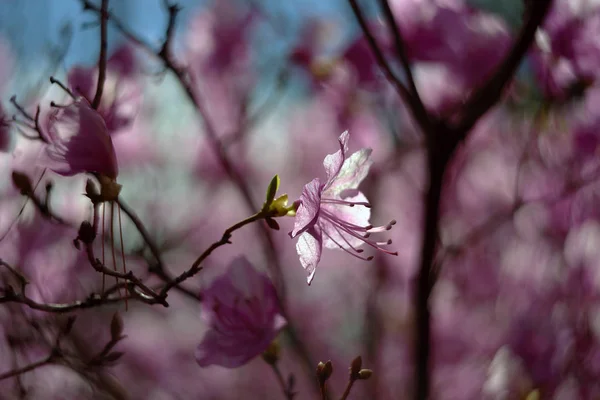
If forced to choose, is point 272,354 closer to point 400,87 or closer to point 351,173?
point 351,173

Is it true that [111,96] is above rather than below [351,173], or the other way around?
above

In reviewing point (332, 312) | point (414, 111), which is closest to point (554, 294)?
point (414, 111)

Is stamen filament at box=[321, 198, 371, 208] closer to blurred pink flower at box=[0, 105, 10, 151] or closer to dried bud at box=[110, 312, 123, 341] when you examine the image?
dried bud at box=[110, 312, 123, 341]

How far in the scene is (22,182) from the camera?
95 cm

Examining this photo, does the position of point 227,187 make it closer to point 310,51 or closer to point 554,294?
point 310,51

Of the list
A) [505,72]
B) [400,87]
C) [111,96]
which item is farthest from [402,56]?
[111,96]

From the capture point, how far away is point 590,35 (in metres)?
1.36

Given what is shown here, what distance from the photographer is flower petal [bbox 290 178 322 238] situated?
32.0 inches

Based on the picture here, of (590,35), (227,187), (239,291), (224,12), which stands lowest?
(239,291)

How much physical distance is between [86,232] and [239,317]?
0.28 metres

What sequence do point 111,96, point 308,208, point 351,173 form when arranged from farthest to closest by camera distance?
point 111,96
point 351,173
point 308,208

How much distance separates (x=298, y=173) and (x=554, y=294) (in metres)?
1.54

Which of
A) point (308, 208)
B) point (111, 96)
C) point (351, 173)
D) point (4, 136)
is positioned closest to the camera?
point (308, 208)

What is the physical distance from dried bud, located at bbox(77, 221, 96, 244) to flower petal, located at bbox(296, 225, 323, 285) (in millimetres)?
266
